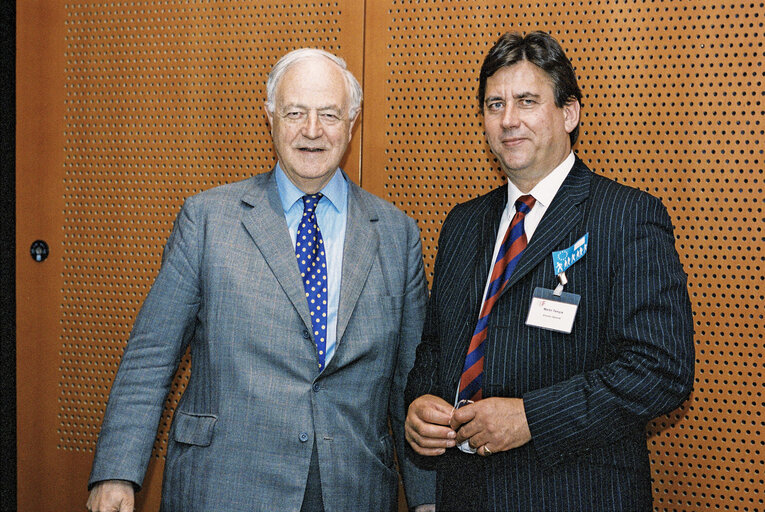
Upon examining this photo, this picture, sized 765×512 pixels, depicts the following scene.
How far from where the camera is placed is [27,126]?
3.28 m

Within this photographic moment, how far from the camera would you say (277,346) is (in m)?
2.05

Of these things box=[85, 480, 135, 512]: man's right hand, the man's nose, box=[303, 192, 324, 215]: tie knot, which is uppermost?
the man's nose

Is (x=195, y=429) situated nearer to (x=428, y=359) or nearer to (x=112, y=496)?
(x=112, y=496)

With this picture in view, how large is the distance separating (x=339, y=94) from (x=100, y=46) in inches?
61.3

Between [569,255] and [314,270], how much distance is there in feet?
2.53

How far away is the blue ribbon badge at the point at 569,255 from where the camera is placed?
1.87m

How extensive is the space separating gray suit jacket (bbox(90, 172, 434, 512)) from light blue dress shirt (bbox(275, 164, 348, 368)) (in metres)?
0.05

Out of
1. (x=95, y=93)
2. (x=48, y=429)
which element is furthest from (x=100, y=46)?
(x=48, y=429)

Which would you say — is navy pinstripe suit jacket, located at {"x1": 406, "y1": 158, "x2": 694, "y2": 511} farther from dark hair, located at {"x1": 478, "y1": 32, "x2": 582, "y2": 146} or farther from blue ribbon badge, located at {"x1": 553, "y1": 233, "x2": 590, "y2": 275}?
dark hair, located at {"x1": 478, "y1": 32, "x2": 582, "y2": 146}

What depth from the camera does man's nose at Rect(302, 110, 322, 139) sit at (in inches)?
85.8

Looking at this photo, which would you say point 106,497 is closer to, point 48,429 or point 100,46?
point 48,429

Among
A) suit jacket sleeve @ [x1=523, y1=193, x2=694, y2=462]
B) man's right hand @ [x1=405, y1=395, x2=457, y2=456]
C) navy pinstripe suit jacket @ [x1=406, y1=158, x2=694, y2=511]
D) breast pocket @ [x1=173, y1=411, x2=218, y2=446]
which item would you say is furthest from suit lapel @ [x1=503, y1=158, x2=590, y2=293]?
breast pocket @ [x1=173, y1=411, x2=218, y2=446]

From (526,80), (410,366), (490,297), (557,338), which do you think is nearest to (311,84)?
(526,80)

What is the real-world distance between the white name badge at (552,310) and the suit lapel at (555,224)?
8 centimetres
